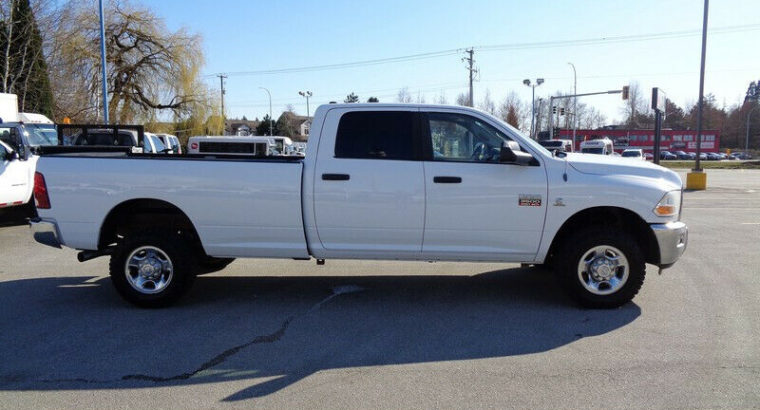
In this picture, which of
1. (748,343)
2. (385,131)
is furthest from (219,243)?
(748,343)

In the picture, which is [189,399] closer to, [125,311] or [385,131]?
[125,311]

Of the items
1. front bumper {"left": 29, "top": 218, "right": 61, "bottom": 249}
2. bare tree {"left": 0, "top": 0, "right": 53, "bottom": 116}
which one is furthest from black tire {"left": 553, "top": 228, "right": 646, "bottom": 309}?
bare tree {"left": 0, "top": 0, "right": 53, "bottom": 116}

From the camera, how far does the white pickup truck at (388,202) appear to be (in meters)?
5.30

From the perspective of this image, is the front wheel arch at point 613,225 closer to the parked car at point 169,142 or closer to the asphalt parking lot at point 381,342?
the asphalt parking lot at point 381,342

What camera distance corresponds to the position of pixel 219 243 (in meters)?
5.57

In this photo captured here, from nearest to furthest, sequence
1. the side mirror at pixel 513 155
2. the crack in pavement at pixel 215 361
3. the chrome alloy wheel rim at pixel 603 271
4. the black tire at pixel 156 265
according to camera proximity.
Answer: the crack in pavement at pixel 215 361, the side mirror at pixel 513 155, the chrome alloy wheel rim at pixel 603 271, the black tire at pixel 156 265

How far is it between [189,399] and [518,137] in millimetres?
3767

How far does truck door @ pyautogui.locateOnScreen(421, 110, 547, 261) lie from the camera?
5297 millimetres

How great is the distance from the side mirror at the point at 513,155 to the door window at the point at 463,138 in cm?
19

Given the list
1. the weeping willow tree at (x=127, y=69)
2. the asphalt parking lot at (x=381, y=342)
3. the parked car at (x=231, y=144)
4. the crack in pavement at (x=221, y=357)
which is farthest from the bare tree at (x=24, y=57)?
the crack in pavement at (x=221, y=357)

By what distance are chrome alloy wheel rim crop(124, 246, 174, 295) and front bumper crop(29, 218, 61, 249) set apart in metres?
0.79

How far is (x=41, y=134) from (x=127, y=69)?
26.1 m

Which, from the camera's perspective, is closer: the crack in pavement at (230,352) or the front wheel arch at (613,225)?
the crack in pavement at (230,352)

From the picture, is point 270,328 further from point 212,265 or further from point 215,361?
point 212,265
